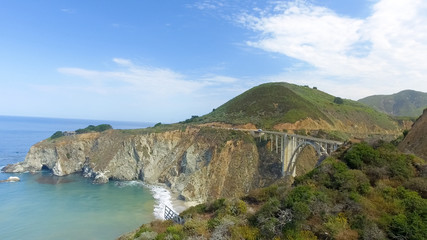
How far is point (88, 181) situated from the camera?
53812 millimetres

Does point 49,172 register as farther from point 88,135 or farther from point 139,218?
point 139,218

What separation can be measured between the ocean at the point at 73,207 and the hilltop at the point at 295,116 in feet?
83.5

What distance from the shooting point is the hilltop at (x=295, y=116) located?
53.9 metres

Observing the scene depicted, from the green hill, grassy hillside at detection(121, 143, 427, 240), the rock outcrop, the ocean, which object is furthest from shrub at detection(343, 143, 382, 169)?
the green hill

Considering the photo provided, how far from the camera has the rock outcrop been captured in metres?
17.2

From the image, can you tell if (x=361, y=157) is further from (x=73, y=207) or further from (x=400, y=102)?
(x=400, y=102)

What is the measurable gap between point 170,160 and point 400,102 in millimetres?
145177

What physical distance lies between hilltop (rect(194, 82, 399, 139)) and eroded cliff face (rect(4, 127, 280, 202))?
31.5ft

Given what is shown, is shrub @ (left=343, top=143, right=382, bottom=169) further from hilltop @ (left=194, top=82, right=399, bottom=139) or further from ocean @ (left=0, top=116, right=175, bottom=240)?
hilltop @ (left=194, top=82, right=399, bottom=139)

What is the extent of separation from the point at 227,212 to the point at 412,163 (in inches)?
393

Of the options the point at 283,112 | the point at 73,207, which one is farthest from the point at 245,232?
the point at 283,112

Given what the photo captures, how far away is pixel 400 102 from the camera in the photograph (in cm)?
14400

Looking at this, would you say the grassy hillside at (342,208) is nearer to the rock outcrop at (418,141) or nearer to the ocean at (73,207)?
the rock outcrop at (418,141)

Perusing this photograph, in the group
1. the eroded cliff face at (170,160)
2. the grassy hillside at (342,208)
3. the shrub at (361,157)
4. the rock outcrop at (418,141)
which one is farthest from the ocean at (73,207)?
the rock outcrop at (418,141)
